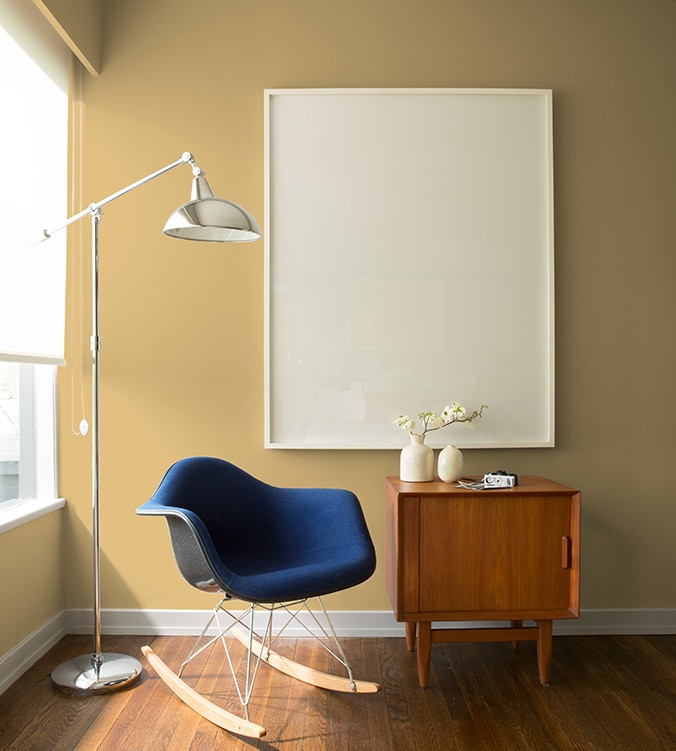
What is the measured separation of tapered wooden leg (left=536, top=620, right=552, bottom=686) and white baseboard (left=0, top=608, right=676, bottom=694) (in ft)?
1.81

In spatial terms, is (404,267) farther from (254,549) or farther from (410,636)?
(410,636)

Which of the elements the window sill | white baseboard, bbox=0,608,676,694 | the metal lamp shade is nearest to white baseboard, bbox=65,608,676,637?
white baseboard, bbox=0,608,676,694

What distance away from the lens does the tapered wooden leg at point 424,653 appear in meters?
2.78

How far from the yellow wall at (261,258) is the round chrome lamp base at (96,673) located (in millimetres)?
433

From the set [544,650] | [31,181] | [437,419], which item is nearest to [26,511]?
[31,181]

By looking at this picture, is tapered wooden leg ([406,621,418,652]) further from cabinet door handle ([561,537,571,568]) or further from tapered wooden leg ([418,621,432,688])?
cabinet door handle ([561,537,571,568])

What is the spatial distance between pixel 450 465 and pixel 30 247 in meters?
1.82

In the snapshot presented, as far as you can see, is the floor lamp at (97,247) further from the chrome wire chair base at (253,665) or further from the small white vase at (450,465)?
the small white vase at (450,465)

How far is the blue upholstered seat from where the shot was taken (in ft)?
8.04

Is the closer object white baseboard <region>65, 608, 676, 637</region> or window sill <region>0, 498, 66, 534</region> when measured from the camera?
window sill <region>0, 498, 66, 534</region>

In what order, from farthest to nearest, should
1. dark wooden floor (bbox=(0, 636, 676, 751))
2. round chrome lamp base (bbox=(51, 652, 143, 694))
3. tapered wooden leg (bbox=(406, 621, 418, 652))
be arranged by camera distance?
tapered wooden leg (bbox=(406, 621, 418, 652))
round chrome lamp base (bbox=(51, 652, 143, 694))
dark wooden floor (bbox=(0, 636, 676, 751))

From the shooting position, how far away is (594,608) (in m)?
3.38

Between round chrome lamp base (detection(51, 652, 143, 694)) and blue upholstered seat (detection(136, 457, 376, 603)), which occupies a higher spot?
blue upholstered seat (detection(136, 457, 376, 603))

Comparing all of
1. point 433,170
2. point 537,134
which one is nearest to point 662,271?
point 537,134
